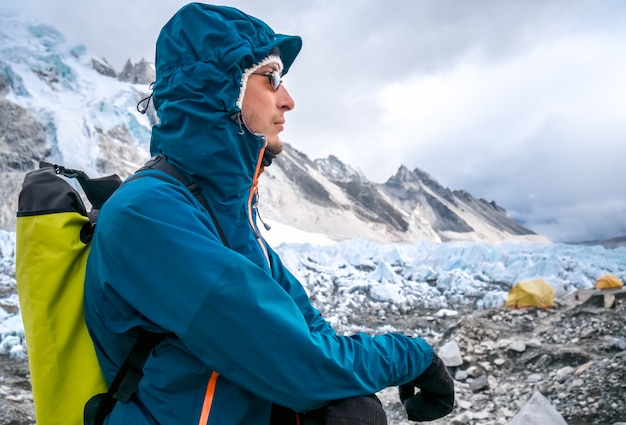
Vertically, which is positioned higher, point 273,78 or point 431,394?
point 273,78

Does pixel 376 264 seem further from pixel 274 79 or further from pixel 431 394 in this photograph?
pixel 274 79

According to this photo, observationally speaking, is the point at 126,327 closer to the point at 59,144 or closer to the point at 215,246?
the point at 215,246

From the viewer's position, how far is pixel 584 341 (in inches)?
192

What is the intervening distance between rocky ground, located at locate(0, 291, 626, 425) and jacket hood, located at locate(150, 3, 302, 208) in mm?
3231

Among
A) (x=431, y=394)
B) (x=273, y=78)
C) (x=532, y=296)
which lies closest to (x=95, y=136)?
(x=532, y=296)

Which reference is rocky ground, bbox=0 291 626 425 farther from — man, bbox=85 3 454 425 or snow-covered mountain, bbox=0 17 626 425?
man, bbox=85 3 454 425

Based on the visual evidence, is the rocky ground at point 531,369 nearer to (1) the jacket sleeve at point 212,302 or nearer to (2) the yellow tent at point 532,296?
(2) the yellow tent at point 532,296

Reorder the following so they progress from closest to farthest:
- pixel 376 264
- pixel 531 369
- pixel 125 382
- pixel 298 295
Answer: pixel 125 382 < pixel 298 295 < pixel 531 369 < pixel 376 264

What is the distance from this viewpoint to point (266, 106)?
1249mm

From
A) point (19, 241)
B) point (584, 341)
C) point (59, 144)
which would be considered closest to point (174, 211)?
point (19, 241)

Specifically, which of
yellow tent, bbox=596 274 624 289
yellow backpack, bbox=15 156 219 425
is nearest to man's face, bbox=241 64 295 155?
yellow backpack, bbox=15 156 219 425

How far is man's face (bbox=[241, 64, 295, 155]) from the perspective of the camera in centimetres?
121

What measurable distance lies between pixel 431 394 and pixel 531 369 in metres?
4.03

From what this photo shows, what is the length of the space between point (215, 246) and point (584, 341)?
5452mm
